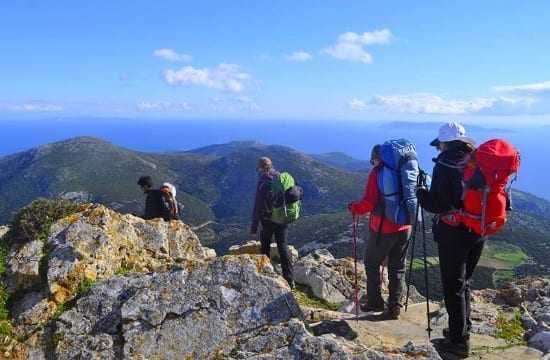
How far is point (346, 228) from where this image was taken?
189m

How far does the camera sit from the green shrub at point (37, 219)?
34.7ft

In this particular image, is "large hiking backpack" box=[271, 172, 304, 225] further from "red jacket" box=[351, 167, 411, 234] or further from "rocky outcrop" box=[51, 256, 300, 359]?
"rocky outcrop" box=[51, 256, 300, 359]

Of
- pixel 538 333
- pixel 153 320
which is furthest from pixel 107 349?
pixel 538 333

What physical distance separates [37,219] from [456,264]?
9.61 metres

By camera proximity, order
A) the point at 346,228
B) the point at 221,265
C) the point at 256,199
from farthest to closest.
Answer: the point at 346,228
the point at 256,199
the point at 221,265

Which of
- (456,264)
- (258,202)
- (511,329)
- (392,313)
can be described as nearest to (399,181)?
(456,264)

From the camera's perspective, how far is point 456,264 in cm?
789

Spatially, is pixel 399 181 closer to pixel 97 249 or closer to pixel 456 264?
pixel 456 264

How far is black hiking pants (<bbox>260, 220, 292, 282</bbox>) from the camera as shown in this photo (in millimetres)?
14172

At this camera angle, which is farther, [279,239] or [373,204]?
[279,239]

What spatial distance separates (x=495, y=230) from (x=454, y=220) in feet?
2.32

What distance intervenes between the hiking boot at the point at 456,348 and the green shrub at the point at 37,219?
29.2ft

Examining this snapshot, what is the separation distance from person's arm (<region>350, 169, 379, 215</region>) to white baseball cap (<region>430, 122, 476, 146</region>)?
5.89ft

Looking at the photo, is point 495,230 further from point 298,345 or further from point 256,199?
point 256,199
